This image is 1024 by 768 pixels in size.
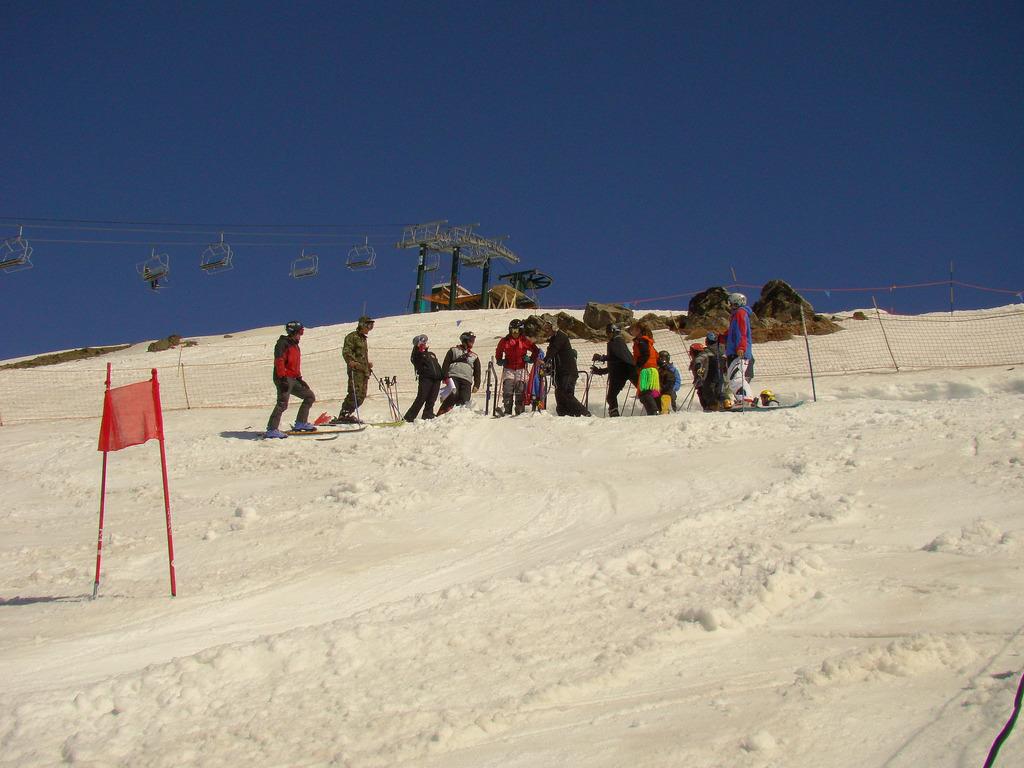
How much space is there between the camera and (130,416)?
267 inches

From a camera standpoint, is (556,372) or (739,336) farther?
(556,372)

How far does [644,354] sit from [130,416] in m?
7.94

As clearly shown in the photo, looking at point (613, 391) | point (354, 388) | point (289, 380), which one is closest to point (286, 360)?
point (289, 380)

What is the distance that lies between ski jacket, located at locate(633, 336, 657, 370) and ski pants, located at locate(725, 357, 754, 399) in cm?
133

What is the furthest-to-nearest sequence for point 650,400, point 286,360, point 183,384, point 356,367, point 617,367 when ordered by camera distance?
point 183,384 → point 356,367 → point 617,367 → point 286,360 → point 650,400

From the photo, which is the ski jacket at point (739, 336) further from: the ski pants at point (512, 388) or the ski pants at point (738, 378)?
the ski pants at point (512, 388)

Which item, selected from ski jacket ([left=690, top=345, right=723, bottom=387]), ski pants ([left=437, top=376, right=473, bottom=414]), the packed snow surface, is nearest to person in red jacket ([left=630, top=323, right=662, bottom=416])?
ski jacket ([left=690, top=345, right=723, bottom=387])

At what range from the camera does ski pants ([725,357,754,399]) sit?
11.8 m

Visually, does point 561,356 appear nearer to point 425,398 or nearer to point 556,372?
point 556,372

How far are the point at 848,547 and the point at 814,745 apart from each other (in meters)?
2.59

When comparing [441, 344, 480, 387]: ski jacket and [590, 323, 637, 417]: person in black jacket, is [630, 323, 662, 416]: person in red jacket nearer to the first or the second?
[590, 323, 637, 417]: person in black jacket

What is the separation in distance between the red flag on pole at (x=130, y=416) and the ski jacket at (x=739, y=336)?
787 centimetres

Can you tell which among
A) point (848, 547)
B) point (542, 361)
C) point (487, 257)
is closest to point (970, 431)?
point (848, 547)

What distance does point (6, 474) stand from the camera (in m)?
12.1
